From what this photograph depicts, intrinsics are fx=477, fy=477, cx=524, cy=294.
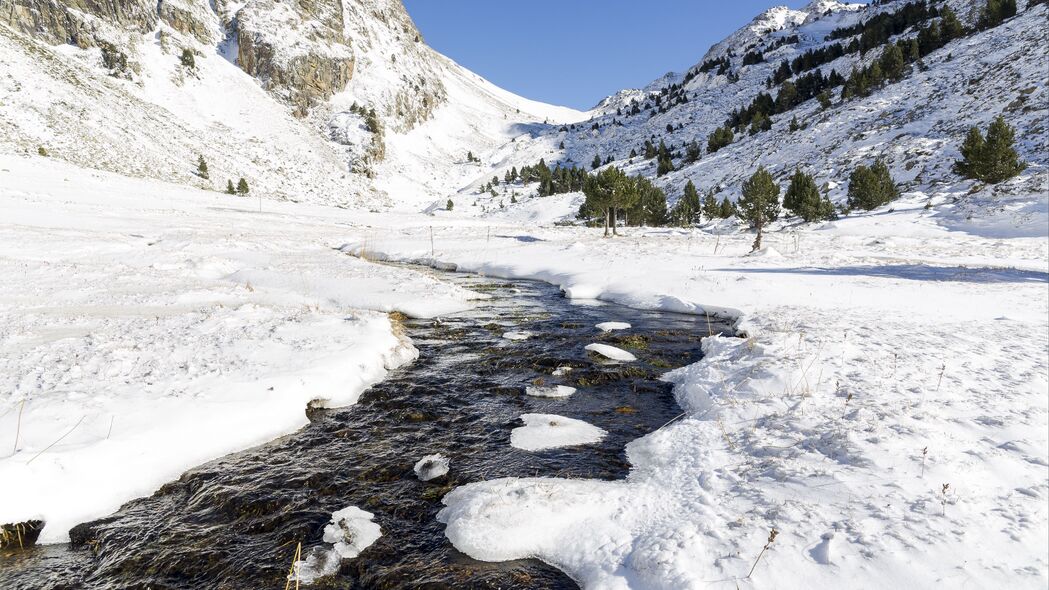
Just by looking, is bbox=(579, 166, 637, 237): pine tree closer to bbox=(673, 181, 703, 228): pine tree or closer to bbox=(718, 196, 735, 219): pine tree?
bbox=(673, 181, 703, 228): pine tree

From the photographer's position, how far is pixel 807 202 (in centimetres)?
4788

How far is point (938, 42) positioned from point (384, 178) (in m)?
114

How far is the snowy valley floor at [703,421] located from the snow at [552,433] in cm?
93

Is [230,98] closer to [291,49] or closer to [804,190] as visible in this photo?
[291,49]

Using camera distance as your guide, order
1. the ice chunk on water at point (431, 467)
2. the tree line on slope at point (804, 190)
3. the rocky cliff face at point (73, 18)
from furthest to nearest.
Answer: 1. the rocky cliff face at point (73, 18)
2. the tree line on slope at point (804, 190)
3. the ice chunk on water at point (431, 467)

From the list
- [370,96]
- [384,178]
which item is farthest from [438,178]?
[370,96]

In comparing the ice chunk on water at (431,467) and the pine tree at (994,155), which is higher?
the pine tree at (994,155)

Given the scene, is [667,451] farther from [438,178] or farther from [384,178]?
[438,178]

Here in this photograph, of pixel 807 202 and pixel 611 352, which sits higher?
pixel 807 202

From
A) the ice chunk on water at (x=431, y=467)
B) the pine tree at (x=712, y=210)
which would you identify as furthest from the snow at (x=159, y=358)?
the pine tree at (x=712, y=210)

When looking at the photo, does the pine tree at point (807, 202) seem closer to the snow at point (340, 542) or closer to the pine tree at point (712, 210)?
the pine tree at point (712, 210)

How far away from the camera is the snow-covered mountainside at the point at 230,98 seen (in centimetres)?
6962

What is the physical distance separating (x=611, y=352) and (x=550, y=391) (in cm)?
262

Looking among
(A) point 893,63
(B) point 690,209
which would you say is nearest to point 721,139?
(A) point 893,63
